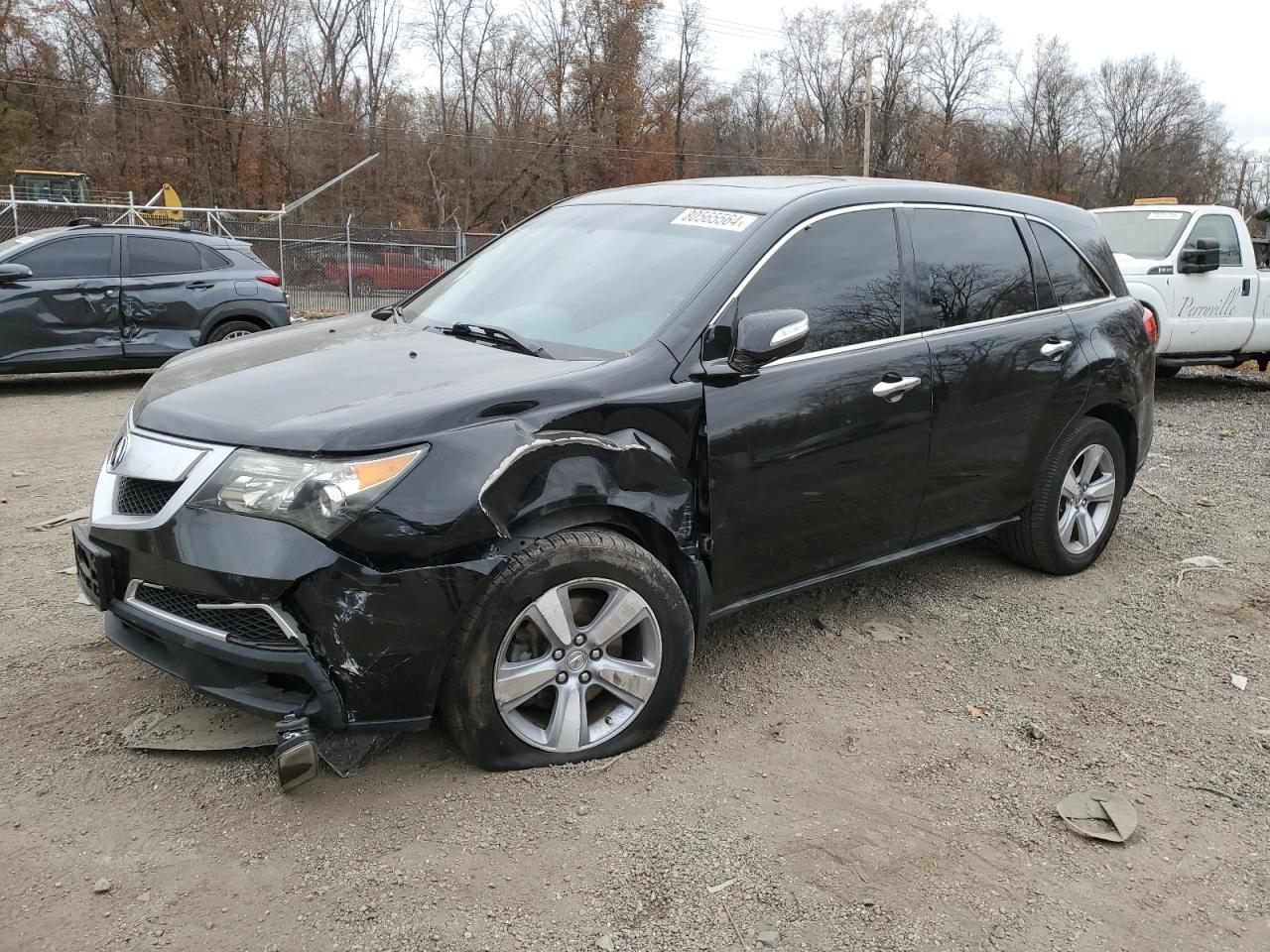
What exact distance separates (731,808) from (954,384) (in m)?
1.95

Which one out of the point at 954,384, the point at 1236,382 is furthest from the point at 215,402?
the point at 1236,382

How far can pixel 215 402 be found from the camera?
2.98m

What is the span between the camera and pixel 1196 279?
10312 mm

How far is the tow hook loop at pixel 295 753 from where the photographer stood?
2.58 meters

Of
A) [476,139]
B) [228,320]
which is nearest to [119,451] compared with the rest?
[228,320]

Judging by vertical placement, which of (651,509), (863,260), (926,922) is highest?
(863,260)

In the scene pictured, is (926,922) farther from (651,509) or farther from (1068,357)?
(1068,357)

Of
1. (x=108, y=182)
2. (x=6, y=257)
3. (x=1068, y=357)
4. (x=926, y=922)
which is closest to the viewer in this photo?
(x=926, y=922)

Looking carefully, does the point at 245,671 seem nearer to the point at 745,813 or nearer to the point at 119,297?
the point at 745,813

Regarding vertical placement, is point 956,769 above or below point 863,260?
below

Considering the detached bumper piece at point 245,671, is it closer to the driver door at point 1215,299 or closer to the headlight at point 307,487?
the headlight at point 307,487

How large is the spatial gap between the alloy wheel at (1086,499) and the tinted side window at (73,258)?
911 centimetres

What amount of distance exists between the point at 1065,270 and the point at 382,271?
1886 cm

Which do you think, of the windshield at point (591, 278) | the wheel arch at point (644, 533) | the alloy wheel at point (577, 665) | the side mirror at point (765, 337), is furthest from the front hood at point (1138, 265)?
the alloy wheel at point (577, 665)
